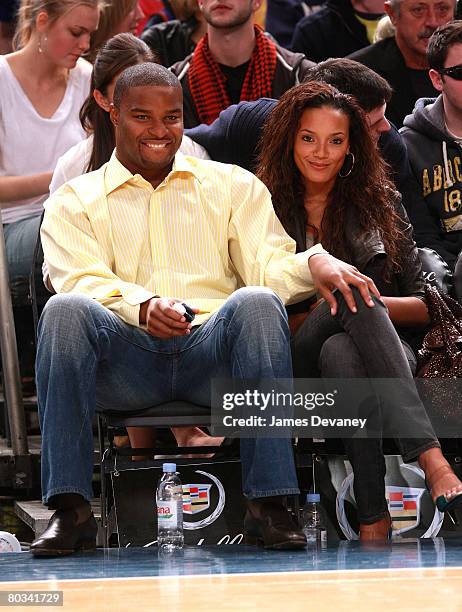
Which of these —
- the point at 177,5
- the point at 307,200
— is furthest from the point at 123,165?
the point at 177,5

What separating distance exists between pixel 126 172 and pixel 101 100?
587 millimetres

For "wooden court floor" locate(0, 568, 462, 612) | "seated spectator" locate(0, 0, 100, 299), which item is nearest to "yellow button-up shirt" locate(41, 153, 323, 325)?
"wooden court floor" locate(0, 568, 462, 612)

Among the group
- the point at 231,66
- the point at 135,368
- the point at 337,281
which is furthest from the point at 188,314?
the point at 231,66

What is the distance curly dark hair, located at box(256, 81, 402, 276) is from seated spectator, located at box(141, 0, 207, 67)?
5.18 ft

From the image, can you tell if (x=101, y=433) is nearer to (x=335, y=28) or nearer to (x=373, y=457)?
(x=373, y=457)

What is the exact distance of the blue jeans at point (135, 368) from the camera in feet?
9.05

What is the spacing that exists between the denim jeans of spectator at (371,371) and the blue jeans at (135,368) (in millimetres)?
186

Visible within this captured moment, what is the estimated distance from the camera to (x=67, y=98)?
14.3 ft

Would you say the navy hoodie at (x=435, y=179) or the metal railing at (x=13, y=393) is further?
the navy hoodie at (x=435, y=179)

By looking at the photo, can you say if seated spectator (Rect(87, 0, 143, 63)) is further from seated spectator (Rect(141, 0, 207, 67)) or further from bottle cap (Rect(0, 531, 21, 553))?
bottle cap (Rect(0, 531, 21, 553))

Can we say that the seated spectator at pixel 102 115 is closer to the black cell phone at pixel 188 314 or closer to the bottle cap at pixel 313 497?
the black cell phone at pixel 188 314

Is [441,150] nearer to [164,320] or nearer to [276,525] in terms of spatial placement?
[164,320]

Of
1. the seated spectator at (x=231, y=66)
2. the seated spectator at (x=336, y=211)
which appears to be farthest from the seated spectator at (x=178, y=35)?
the seated spectator at (x=336, y=211)

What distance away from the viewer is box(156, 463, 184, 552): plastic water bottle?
115 inches
